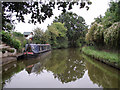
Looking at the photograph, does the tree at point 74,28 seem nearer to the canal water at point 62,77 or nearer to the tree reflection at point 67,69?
the tree reflection at point 67,69

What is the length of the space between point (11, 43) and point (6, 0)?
37.7ft

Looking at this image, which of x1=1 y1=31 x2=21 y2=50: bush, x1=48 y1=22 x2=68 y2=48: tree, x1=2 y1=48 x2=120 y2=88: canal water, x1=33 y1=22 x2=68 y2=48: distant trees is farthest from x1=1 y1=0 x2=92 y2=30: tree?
x1=48 y1=22 x2=68 y2=48: tree

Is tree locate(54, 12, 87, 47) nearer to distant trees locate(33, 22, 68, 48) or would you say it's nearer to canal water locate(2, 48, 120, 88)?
distant trees locate(33, 22, 68, 48)

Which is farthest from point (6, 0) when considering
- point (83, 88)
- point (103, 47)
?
point (103, 47)

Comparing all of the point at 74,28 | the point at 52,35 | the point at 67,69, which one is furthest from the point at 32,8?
the point at 74,28

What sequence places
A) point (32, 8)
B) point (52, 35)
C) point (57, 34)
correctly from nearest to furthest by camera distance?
point (32, 8), point (52, 35), point (57, 34)

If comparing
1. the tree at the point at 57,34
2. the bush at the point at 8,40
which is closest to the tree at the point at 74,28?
the tree at the point at 57,34

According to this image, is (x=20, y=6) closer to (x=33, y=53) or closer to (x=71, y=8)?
(x=71, y=8)

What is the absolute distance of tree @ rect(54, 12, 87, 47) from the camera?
35.7m

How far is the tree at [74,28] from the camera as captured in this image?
35.7 meters

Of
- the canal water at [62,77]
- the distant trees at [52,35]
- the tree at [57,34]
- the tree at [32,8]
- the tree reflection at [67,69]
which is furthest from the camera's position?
the tree at [57,34]

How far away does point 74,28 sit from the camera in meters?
37.9

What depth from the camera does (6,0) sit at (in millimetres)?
2357

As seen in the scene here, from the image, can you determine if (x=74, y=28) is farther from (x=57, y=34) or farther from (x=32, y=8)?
(x=32, y=8)
